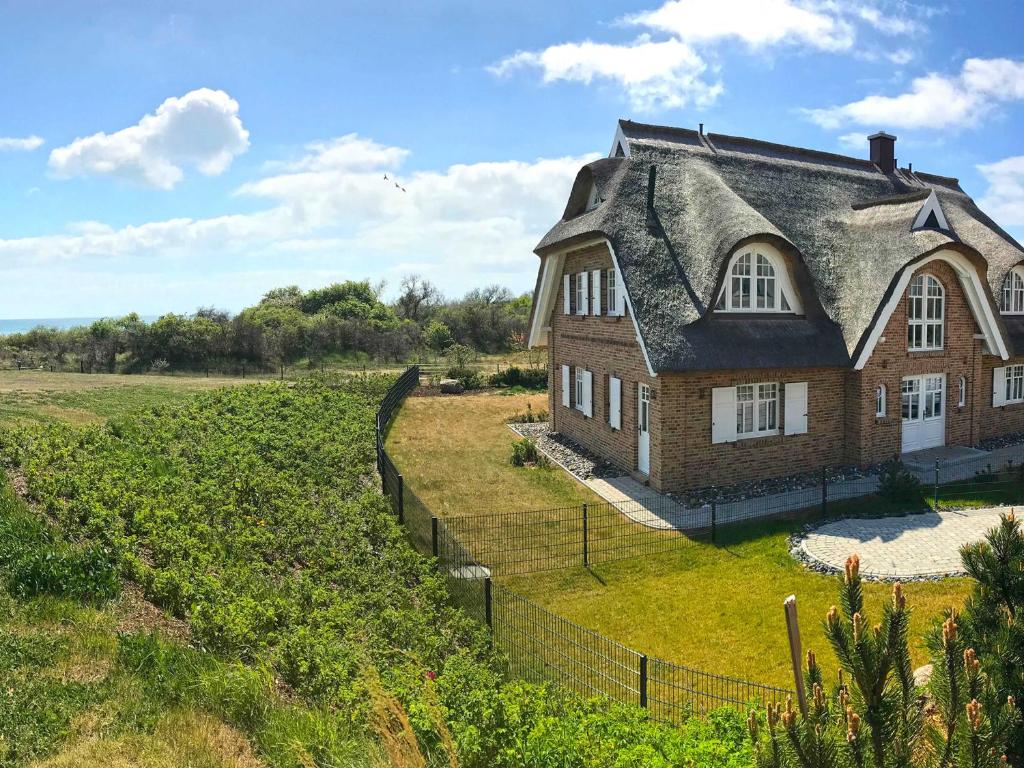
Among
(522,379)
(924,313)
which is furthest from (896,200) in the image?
(522,379)

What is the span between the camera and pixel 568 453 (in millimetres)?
19109

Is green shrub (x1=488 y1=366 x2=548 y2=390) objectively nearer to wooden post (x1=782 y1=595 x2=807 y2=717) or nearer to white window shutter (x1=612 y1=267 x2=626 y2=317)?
white window shutter (x1=612 y1=267 x2=626 y2=317)

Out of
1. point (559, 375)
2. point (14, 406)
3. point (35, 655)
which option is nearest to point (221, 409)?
point (14, 406)

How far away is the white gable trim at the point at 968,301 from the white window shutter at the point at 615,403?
5.54 metres

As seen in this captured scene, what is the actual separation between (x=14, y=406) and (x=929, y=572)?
Result: 21.4m

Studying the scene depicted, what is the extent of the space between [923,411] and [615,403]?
8380mm

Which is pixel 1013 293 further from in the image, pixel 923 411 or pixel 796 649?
pixel 796 649

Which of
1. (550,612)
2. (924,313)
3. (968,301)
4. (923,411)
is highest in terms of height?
(968,301)

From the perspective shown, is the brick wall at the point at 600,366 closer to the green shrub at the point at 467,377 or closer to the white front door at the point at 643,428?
the white front door at the point at 643,428

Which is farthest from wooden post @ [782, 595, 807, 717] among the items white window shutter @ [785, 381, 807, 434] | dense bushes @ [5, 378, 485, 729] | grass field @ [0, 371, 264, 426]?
grass field @ [0, 371, 264, 426]

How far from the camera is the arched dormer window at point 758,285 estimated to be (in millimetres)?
15555

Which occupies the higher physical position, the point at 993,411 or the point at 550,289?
the point at 550,289

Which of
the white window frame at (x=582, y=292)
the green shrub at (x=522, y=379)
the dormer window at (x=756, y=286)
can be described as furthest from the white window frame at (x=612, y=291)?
the green shrub at (x=522, y=379)

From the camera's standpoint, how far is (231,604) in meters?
7.81
